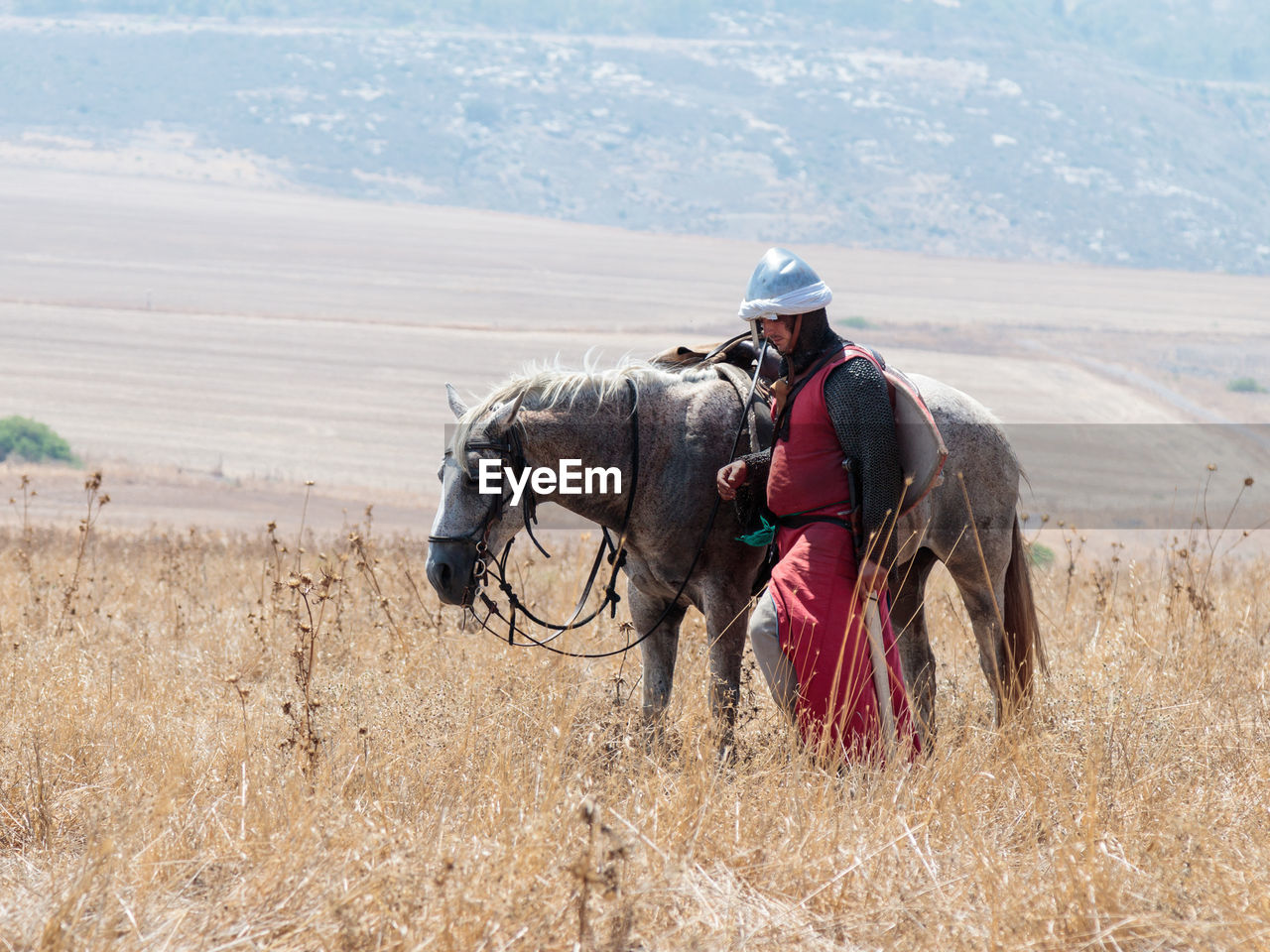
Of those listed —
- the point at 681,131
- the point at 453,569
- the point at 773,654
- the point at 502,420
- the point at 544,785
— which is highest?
the point at 681,131

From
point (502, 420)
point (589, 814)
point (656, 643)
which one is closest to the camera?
point (589, 814)

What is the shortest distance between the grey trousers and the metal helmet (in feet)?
3.16

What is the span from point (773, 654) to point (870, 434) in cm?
80

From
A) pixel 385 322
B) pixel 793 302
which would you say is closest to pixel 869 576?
pixel 793 302

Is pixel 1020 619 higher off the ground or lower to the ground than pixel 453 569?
lower

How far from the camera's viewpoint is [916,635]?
17.8 ft

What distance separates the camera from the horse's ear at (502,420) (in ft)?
14.5

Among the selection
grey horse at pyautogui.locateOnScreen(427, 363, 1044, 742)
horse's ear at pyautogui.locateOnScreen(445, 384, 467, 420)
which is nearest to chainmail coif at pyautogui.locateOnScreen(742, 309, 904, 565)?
grey horse at pyautogui.locateOnScreen(427, 363, 1044, 742)

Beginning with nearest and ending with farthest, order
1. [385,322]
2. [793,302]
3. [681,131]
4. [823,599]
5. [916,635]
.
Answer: [823,599], [793,302], [916,635], [385,322], [681,131]

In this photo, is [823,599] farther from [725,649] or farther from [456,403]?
[456,403]

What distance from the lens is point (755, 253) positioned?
108m

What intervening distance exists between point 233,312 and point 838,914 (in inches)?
2841

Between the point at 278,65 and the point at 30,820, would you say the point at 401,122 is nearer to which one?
the point at 278,65

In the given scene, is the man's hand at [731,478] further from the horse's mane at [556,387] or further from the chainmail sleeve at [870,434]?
the horse's mane at [556,387]
